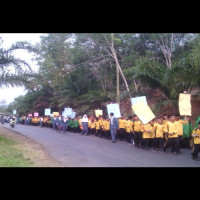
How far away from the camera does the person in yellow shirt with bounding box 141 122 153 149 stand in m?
12.0

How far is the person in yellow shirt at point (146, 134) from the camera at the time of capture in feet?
39.3

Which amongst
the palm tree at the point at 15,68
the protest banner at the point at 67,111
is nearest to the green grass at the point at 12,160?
the palm tree at the point at 15,68

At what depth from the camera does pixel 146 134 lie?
39.8ft

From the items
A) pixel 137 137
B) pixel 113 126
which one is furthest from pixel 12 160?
pixel 113 126

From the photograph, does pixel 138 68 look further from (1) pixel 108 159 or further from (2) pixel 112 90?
(2) pixel 112 90

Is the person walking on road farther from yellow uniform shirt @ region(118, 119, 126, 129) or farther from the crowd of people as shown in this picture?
yellow uniform shirt @ region(118, 119, 126, 129)

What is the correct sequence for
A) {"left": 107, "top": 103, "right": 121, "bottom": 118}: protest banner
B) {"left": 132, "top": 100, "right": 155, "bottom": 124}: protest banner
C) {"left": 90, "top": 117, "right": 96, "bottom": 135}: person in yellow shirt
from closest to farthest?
{"left": 132, "top": 100, "right": 155, "bottom": 124}: protest banner
{"left": 107, "top": 103, "right": 121, "bottom": 118}: protest banner
{"left": 90, "top": 117, "right": 96, "bottom": 135}: person in yellow shirt

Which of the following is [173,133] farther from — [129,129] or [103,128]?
[103,128]

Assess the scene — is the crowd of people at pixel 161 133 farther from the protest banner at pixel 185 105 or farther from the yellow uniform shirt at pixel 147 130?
the protest banner at pixel 185 105

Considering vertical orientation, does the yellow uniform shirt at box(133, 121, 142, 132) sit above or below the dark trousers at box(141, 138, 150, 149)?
above

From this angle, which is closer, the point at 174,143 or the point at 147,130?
the point at 174,143

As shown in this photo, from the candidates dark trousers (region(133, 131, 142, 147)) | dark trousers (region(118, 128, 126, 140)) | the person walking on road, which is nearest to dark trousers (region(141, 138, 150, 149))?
dark trousers (region(133, 131, 142, 147))
